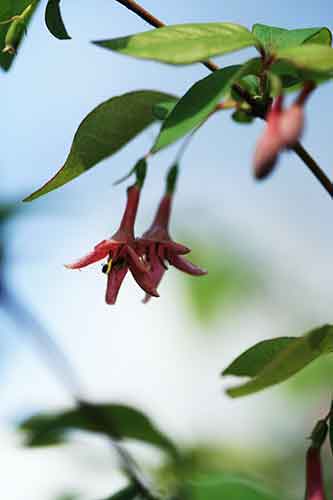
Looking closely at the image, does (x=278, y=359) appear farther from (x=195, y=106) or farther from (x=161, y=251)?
(x=161, y=251)

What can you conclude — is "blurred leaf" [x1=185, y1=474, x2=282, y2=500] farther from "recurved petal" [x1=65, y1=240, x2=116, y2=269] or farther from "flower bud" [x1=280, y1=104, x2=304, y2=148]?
"recurved petal" [x1=65, y1=240, x2=116, y2=269]

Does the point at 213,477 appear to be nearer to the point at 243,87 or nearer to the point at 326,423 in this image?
the point at 326,423

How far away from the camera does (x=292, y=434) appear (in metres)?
2.46

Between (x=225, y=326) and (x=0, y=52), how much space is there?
108 centimetres

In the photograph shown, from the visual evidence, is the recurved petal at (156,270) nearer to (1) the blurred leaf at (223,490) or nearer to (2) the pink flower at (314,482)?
(2) the pink flower at (314,482)

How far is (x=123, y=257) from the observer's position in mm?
1607

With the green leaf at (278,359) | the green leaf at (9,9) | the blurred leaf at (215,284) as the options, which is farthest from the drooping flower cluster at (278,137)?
the blurred leaf at (215,284)

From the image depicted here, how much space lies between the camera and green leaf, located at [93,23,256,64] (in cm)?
112

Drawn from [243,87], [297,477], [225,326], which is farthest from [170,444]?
[225,326]

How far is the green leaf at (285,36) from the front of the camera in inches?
55.7

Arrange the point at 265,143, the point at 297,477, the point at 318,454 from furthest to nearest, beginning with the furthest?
1. the point at 297,477
2. the point at 318,454
3. the point at 265,143

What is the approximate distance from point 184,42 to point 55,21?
50 centimetres

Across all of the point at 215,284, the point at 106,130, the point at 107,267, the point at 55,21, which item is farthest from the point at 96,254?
the point at 215,284

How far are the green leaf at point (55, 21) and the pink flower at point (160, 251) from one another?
12.5 inches
